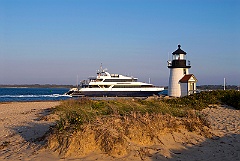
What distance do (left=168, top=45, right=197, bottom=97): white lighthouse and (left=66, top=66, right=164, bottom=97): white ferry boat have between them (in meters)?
23.2

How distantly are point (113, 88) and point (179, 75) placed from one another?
24.2 metres

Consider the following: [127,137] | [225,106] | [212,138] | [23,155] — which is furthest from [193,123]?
[225,106]

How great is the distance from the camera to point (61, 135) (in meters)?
7.72

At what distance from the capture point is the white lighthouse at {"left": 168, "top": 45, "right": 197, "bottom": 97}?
31.8 metres

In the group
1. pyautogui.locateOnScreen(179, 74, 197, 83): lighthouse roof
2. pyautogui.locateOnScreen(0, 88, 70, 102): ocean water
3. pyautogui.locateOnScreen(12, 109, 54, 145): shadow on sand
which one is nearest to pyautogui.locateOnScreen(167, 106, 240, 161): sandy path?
pyautogui.locateOnScreen(12, 109, 54, 145): shadow on sand

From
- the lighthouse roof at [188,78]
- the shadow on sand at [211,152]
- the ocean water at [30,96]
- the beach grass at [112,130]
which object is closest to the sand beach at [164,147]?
the shadow on sand at [211,152]

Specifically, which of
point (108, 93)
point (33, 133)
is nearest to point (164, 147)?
point (33, 133)

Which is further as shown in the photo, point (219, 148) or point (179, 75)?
point (179, 75)

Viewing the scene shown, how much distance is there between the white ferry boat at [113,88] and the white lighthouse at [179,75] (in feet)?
76.1

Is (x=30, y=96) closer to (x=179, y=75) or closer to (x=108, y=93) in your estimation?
(x=108, y=93)

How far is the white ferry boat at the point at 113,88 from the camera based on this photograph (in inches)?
2165

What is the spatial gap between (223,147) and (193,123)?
1.45 metres

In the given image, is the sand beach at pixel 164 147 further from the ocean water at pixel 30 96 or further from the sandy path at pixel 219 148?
the ocean water at pixel 30 96

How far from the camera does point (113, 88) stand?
5544 cm
